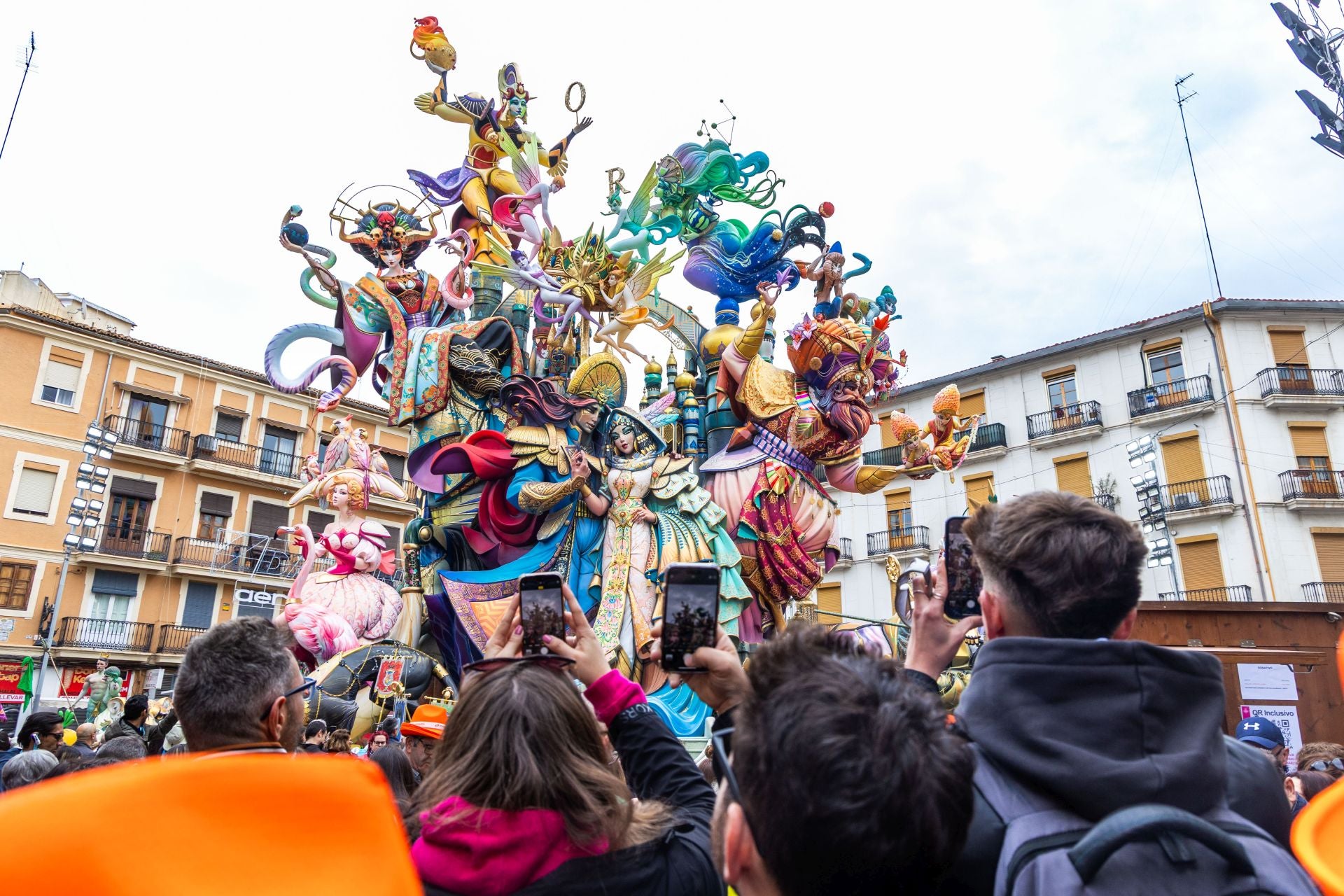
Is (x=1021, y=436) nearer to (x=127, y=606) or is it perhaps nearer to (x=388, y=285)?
A: (x=388, y=285)

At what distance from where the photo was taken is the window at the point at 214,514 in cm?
2597

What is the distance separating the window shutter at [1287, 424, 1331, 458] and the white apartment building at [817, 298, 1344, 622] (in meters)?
0.03

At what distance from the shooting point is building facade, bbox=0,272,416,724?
22.7 meters

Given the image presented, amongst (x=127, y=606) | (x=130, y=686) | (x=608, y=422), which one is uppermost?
(x=608, y=422)

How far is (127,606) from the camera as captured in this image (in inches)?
956

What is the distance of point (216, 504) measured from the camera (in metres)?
26.4

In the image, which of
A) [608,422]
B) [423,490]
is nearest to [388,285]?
[423,490]

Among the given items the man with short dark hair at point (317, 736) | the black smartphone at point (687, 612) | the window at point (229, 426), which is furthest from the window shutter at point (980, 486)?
the black smartphone at point (687, 612)

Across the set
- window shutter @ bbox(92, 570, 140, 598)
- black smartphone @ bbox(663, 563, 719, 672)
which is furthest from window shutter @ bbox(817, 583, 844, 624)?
black smartphone @ bbox(663, 563, 719, 672)

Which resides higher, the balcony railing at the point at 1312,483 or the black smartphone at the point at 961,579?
the balcony railing at the point at 1312,483

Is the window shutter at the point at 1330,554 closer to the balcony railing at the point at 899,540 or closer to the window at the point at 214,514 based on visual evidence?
the balcony railing at the point at 899,540

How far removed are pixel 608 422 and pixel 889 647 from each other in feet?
15.9

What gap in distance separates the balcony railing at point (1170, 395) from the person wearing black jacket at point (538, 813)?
83.3 ft

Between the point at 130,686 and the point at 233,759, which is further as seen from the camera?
the point at 130,686
